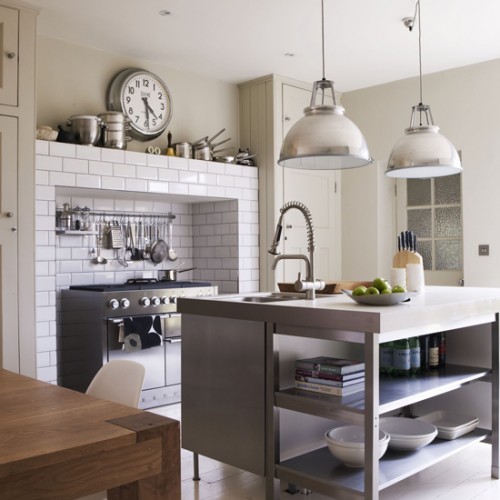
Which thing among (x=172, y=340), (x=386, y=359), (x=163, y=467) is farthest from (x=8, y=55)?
(x=163, y=467)

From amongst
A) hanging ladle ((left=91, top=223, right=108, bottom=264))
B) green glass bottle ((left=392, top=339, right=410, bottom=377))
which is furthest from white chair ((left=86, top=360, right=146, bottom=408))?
hanging ladle ((left=91, top=223, right=108, bottom=264))

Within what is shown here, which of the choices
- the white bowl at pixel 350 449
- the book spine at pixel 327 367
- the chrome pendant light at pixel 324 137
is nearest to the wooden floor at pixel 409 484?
the white bowl at pixel 350 449

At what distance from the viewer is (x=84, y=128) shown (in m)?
4.65

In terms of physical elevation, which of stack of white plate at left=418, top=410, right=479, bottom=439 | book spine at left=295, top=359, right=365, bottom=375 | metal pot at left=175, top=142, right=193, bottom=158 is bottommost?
stack of white plate at left=418, top=410, right=479, bottom=439

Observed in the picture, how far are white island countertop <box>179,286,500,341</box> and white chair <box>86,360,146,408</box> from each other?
73 centimetres

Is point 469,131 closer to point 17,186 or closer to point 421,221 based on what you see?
point 421,221

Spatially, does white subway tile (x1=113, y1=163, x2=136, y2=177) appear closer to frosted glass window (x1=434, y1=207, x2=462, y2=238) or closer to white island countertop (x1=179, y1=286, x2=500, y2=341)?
white island countertop (x1=179, y1=286, x2=500, y2=341)

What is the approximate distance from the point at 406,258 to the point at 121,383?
212cm

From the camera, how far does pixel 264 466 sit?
2840 mm

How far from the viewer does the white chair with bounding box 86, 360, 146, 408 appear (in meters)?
2.21

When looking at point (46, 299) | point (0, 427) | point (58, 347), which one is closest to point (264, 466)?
point (0, 427)

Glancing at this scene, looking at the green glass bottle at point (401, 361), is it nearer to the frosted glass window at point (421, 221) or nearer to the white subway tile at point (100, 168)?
the white subway tile at point (100, 168)

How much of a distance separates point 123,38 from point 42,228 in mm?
1646

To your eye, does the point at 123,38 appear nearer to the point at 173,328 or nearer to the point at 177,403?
the point at 173,328
